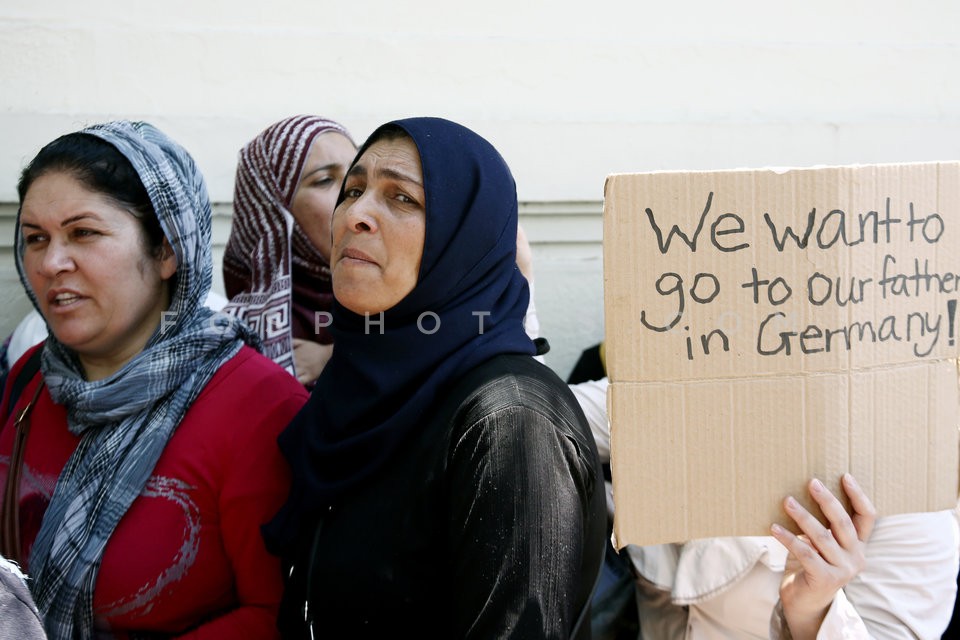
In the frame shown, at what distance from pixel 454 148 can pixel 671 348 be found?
59 centimetres

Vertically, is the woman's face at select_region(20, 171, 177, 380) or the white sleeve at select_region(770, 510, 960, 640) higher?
the woman's face at select_region(20, 171, 177, 380)

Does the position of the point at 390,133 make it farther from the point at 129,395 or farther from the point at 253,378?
the point at 129,395

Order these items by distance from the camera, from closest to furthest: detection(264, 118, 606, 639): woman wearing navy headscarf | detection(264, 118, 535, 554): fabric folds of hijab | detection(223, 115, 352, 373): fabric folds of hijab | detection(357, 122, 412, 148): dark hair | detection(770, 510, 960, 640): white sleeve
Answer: detection(264, 118, 606, 639): woman wearing navy headscarf → detection(264, 118, 535, 554): fabric folds of hijab → detection(357, 122, 412, 148): dark hair → detection(770, 510, 960, 640): white sleeve → detection(223, 115, 352, 373): fabric folds of hijab

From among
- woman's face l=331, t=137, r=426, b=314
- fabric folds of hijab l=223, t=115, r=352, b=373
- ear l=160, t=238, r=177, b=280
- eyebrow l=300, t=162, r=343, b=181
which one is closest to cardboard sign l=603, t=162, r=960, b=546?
woman's face l=331, t=137, r=426, b=314

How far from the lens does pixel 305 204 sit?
279 centimetres

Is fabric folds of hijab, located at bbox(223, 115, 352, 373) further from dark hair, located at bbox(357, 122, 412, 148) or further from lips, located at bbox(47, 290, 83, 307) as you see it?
dark hair, located at bbox(357, 122, 412, 148)

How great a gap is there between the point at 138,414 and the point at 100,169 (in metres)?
0.53

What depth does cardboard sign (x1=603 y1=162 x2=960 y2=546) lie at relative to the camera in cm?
151

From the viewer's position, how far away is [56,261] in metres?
1.96

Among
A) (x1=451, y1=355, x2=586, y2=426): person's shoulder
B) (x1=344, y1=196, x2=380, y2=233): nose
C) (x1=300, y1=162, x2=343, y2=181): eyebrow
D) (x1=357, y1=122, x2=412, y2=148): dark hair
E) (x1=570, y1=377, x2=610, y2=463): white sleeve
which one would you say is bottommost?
(x1=570, y1=377, x2=610, y2=463): white sleeve

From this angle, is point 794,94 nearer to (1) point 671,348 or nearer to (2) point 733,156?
(2) point 733,156

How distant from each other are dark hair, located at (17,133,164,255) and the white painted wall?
131 centimetres

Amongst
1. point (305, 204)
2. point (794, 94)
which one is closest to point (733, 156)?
point (794, 94)

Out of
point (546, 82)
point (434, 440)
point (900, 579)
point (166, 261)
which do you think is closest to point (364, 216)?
point (434, 440)
